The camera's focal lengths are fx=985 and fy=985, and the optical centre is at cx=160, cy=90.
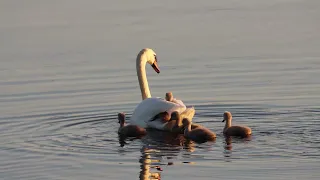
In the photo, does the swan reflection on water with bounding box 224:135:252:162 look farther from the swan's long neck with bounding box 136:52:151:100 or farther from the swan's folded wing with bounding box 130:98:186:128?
the swan's long neck with bounding box 136:52:151:100

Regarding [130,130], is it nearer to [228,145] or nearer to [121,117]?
[121,117]

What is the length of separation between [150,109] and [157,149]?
1.49 m

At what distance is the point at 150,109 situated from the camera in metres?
13.1

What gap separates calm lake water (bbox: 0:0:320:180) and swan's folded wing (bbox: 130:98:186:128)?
14.1 inches

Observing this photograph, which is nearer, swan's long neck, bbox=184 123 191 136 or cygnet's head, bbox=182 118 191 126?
swan's long neck, bbox=184 123 191 136

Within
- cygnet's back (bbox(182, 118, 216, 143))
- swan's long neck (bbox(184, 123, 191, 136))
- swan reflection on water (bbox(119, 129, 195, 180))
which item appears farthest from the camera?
swan's long neck (bbox(184, 123, 191, 136))

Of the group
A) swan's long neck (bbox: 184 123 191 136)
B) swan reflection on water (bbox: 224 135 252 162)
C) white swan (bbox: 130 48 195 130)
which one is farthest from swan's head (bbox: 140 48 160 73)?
swan reflection on water (bbox: 224 135 252 162)

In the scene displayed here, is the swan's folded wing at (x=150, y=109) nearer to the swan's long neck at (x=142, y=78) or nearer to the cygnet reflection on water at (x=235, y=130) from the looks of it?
the cygnet reflection on water at (x=235, y=130)

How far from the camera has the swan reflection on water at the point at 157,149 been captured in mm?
10484

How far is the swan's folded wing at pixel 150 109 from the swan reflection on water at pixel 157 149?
0.19m

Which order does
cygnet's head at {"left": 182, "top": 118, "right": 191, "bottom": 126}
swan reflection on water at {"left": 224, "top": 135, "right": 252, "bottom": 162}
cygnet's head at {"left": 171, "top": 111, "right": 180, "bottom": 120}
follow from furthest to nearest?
cygnet's head at {"left": 171, "top": 111, "right": 180, "bottom": 120} < cygnet's head at {"left": 182, "top": 118, "right": 191, "bottom": 126} < swan reflection on water at {"left": 224, "top": 135, "right": 252, "bottom": 162}

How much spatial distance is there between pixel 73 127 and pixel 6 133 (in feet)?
2.95

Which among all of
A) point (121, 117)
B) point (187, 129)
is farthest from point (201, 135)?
point (121, 117)

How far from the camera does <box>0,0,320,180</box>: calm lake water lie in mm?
10789
